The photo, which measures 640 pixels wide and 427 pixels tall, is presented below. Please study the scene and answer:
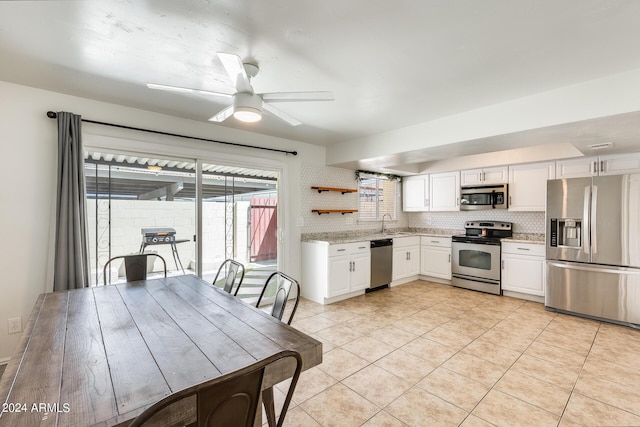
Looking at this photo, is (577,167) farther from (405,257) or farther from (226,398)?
(226,398)

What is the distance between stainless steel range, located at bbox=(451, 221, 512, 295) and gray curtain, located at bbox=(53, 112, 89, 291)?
513 cm

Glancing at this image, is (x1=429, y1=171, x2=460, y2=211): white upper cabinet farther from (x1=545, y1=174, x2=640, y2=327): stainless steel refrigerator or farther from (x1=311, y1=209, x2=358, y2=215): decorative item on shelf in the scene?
(x1=311, y1=209, x2=358, y2=215): decorative item on shelf

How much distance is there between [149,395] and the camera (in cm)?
105

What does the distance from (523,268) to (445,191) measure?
1.78m

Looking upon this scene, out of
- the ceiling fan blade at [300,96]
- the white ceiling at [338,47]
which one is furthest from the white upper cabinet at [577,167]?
the ceiling fan blade at [300,96]

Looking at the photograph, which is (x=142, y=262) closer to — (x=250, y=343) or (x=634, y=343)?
(x=250, y=343)

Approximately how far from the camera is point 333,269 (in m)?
4.19

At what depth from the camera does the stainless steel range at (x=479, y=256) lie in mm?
4648

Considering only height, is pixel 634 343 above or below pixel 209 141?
below

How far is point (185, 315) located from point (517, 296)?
4.75 meters

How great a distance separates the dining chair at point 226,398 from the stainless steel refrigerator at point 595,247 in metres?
4.28

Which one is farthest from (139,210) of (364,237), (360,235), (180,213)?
(360,235)

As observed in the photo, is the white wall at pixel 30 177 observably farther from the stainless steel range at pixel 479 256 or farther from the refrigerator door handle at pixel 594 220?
the refrigerator door handle at pixel 594 220

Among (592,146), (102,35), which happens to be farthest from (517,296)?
(102,35)
